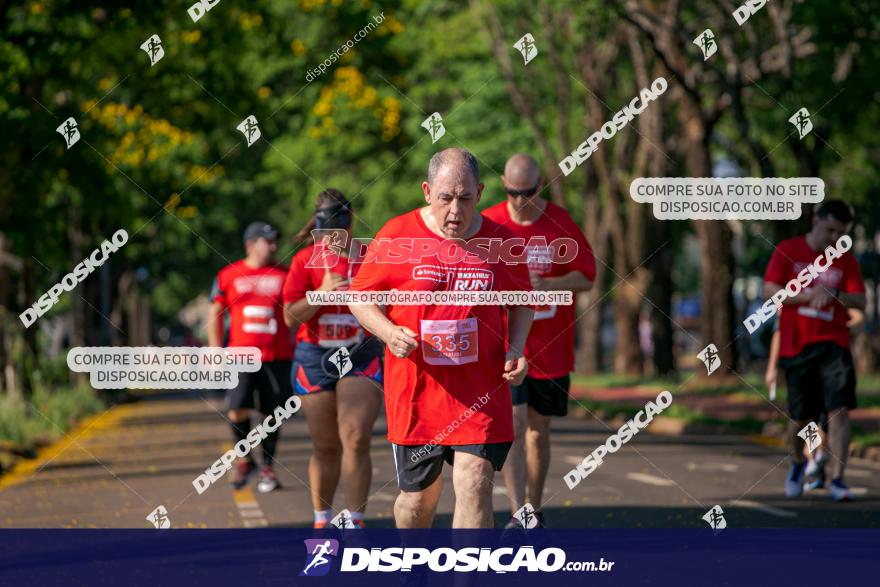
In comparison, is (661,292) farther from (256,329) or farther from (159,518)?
(159,518)

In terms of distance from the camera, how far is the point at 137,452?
67.0ft

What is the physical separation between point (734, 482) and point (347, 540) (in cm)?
610

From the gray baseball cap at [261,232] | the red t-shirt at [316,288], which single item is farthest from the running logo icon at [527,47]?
the red t-shirt at [316,288]

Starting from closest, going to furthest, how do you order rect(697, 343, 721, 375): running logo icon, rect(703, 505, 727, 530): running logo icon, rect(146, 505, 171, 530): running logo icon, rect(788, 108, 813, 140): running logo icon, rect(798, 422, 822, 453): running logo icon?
rect(703, 505, 727, 530): running logo icon < rect(146, 505, 171, 530): running logo icon < rect(798, 422, 822, 453): running logo icon < rect(697, 343, 721, 375): running logo icon < rect(788, 108, 813, 140): running logo icon

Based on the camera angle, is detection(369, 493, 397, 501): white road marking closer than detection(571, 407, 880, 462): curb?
Yes

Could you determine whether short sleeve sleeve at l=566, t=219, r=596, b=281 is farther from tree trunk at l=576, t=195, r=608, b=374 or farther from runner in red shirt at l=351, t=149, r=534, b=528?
tree trunk at l=576, t=195, r=608, b=374

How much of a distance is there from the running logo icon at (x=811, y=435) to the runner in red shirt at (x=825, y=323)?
22cm

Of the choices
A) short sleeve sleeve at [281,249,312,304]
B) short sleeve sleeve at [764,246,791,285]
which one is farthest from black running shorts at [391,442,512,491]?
short sleeve sleeve at [764,246,791,285]

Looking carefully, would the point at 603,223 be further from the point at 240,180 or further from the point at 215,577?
the point at 215,577

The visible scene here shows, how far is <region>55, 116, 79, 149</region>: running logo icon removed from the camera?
1955 centimetres

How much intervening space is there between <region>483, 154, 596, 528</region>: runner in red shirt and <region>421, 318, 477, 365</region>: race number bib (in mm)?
2573

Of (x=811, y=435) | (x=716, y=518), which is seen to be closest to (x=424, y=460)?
(x=716, y=518)

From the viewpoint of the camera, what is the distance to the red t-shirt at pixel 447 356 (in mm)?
7273

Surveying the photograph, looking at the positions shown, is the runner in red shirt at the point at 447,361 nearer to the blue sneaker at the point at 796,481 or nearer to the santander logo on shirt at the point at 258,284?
the blue sneaker at the point at 796,481
